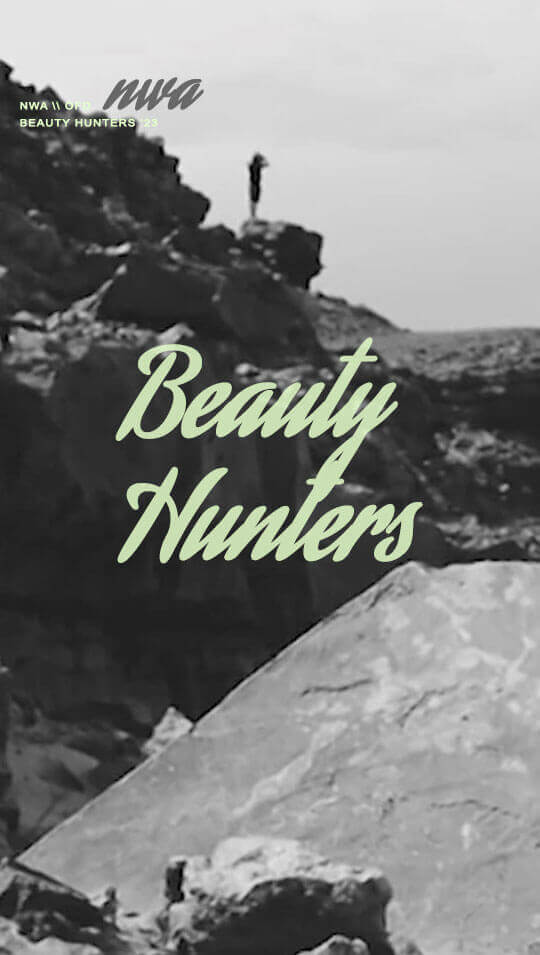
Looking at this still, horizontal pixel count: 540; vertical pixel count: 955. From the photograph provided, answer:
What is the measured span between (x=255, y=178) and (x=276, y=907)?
4712 centimetres

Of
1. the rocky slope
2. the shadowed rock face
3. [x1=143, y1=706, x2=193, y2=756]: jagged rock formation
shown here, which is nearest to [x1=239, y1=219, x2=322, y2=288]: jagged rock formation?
the rocky slope

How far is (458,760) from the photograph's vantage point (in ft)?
15.5

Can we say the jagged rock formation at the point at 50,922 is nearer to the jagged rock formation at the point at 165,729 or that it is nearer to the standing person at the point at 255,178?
the jagged rock formation at the point at 165,729

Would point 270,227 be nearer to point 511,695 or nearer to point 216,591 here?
point 216,591

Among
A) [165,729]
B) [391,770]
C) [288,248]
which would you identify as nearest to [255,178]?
[288,248]

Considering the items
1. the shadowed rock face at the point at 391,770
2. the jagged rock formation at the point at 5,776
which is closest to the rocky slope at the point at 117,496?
A: the jagged rock formation at the point at 5,776

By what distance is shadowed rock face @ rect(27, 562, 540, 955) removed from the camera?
14.7 ft

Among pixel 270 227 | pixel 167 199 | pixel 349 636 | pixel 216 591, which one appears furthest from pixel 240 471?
pixel 349 636

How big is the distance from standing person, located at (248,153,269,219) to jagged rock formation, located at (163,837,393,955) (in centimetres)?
4623

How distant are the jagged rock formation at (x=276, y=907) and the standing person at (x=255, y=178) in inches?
1820

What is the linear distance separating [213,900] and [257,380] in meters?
29.5

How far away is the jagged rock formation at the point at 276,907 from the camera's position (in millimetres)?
3877

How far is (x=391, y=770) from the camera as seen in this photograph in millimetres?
4754

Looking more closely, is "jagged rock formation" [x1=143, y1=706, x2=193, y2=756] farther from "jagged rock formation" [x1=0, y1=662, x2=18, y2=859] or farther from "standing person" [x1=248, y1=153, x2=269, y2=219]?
"standing person" [x1=248, y1=153, x2=269, y2=219]
